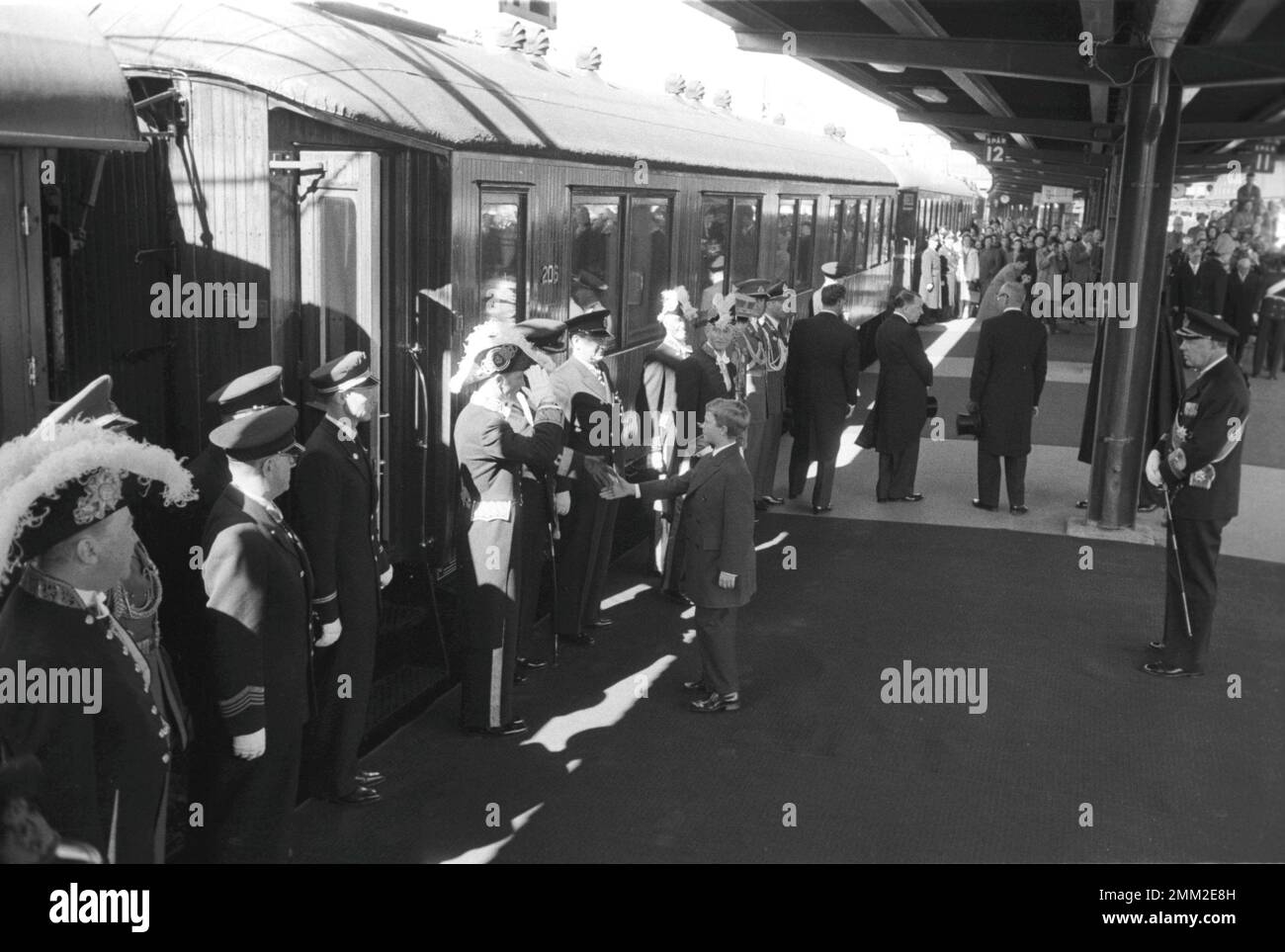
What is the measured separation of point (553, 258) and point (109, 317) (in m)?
2.75

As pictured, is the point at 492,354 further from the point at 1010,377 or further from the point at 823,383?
the point at 1010,377

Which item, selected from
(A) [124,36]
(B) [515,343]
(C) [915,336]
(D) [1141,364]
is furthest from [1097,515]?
(A) [124,36]

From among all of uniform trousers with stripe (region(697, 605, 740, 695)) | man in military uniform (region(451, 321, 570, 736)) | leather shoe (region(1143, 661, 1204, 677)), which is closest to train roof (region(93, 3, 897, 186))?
man in military uniform (region(451, 321, 570, 736))

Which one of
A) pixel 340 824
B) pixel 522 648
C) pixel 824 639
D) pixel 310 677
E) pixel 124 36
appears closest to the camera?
pixel 310 677

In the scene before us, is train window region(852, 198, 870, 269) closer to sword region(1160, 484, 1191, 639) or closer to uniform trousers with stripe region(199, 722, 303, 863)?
sword region(1160, 484, 1191, 639)

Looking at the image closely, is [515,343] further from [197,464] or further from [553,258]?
[553,258]

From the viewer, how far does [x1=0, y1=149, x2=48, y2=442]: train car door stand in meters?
4.57

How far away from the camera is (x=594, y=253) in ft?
27.6

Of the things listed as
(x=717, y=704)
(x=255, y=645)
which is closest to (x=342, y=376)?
(x=255, y=645)

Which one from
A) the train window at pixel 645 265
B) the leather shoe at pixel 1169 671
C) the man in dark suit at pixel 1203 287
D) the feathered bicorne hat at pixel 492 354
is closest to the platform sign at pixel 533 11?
the train window at pixel 645 265

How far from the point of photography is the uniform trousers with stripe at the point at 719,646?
6.23m

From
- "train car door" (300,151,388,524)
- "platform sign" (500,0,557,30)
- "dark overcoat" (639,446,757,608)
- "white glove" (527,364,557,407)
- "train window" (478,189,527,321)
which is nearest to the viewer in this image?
"train car door" (300,151,388,524)

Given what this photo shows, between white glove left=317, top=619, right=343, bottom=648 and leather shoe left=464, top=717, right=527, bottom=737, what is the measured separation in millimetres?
1264

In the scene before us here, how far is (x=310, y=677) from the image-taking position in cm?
448
